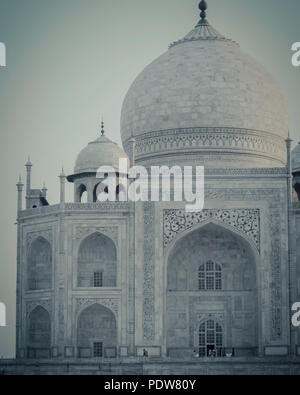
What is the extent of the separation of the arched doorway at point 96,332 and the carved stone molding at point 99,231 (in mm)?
1662

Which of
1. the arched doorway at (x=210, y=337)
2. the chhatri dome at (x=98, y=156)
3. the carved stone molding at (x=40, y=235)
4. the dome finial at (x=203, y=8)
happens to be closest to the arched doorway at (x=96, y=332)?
the carved stone molding at (x=40, y=235)

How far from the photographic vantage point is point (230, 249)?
29250 mm

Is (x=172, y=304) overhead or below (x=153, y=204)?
below

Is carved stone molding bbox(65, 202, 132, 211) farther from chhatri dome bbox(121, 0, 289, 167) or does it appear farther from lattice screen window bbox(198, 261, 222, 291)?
lattice screen window bbox(198, 261, 222, 291)

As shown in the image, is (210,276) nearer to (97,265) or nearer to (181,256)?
(181,256)

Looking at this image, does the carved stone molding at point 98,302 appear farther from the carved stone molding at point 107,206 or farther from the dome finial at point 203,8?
the dome finial at point 203,8

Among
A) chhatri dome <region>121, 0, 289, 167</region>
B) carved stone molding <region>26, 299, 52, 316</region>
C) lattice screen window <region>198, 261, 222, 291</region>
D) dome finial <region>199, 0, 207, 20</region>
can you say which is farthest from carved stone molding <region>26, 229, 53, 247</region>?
dome finial <region>199, 0, 207, 20</region>

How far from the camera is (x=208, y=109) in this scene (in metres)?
30.5

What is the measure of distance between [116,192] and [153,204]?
2.78 m

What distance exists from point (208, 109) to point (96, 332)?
6.40 metres

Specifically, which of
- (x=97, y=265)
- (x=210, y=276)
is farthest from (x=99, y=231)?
(x=210, y=276)
